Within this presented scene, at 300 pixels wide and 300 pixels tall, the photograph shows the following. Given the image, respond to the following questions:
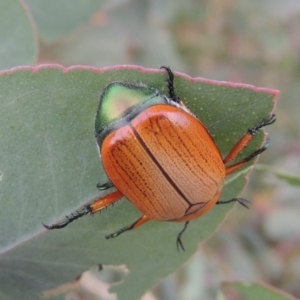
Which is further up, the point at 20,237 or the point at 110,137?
the point at 110,137

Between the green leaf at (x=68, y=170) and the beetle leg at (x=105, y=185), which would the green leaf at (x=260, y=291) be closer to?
the green leaf at (x=68, y=170)

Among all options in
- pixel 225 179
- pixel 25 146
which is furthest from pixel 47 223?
pixel 225 179

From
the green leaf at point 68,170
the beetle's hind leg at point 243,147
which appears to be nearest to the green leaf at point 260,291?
the green leaf at point 68,170

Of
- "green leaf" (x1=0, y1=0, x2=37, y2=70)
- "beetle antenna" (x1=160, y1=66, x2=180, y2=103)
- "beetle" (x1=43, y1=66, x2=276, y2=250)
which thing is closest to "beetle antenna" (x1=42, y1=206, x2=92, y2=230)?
"beetle" (x1=43, y1=66, x2=276, y2=250)

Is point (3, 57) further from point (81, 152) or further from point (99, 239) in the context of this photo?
point (99, 239)

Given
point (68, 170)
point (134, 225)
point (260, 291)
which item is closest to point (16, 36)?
point (68, 170)

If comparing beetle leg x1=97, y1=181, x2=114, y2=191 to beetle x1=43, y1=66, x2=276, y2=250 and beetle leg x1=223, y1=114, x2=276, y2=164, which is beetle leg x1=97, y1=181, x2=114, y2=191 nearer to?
beetle x1=43, y1=66, x2=276, y2=250
